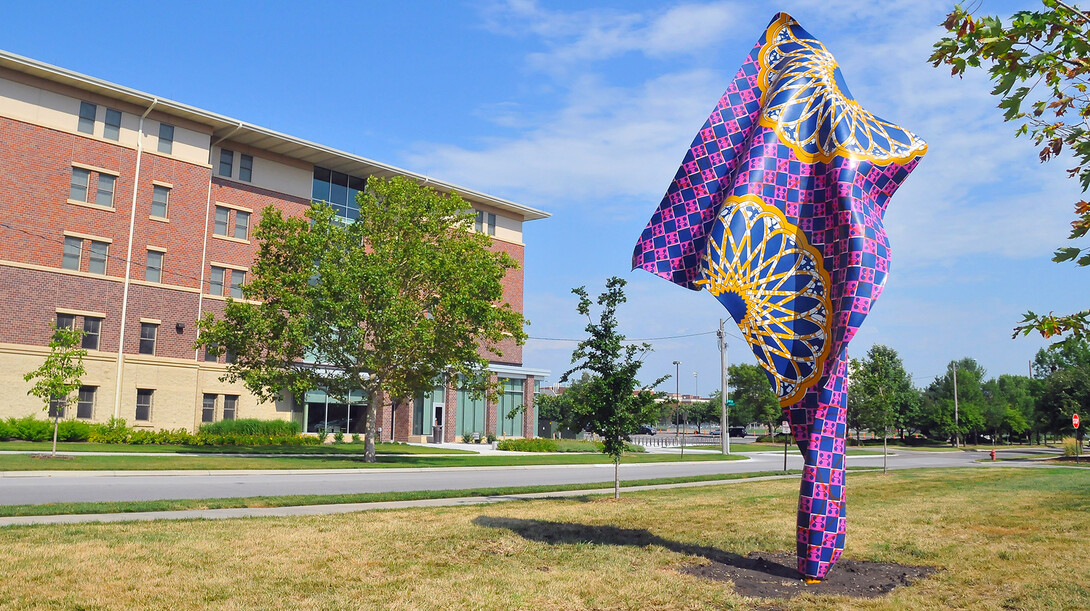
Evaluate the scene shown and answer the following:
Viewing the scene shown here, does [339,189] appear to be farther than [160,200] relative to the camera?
Yes

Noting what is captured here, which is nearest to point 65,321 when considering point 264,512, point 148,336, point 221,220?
point 148,336

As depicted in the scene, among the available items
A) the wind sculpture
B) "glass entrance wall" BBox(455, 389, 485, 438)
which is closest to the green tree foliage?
the wind sculpture

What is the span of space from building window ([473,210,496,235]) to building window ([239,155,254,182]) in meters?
16.3

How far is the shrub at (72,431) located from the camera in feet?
108

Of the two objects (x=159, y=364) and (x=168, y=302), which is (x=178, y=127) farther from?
(x=159, y=364)

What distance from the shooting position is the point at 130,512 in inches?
529

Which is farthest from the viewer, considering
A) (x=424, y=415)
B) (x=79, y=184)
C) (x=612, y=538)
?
(x=424, y=415)

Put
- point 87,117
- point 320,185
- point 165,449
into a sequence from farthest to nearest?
point 320,185, point 87,117, point 165,449

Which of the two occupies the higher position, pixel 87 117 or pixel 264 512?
pixel 87 117

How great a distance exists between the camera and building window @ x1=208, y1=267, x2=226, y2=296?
43.2 meters

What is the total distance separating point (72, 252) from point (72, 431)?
9172mm

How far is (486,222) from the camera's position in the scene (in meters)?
57.5

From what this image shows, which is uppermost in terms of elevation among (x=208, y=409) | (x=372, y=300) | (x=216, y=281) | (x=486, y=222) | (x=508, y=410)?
(x=486, y=222)

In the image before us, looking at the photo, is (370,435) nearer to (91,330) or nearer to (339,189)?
(91,330)
